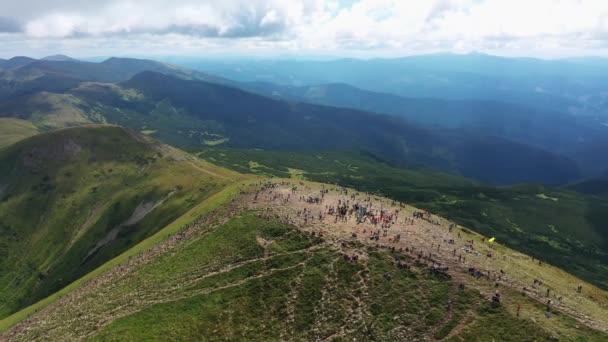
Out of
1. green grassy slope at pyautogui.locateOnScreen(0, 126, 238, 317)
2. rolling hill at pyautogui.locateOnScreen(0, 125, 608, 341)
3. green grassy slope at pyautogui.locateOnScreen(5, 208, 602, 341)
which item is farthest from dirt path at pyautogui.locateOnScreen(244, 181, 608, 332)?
green grassy slope at pyautogui.locateOnScreen(0, 126, 238, 317)

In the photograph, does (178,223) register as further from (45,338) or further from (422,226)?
(422,226)

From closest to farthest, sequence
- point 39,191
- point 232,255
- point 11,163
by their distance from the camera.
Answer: point 232,255 < point 39,191 < point 11,163

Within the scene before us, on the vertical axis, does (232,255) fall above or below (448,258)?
below

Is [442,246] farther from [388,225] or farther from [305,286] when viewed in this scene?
[305,286]

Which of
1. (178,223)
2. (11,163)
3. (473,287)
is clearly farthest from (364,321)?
(11,163)

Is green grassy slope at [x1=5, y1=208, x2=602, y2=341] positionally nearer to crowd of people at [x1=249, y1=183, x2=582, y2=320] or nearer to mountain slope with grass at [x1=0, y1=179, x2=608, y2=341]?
mountain slope with grass at [x1=0, y1=179, x2=608, y2=341]

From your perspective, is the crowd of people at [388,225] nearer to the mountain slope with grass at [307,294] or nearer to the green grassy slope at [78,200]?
the mountain slope with grass at [307,294]

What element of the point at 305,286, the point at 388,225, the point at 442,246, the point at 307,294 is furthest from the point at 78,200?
the point at 442,246

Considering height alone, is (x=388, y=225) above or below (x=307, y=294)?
above
